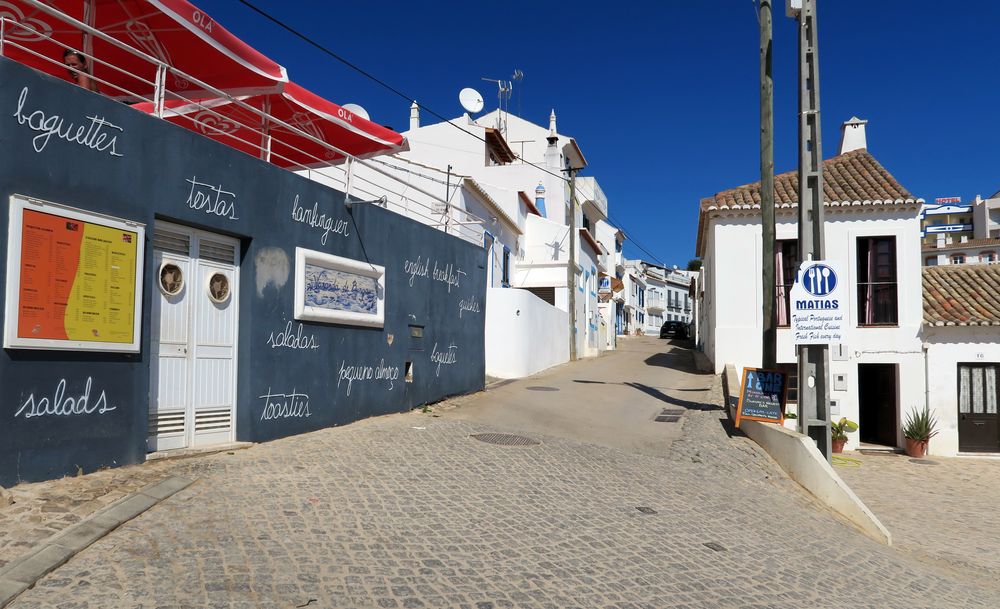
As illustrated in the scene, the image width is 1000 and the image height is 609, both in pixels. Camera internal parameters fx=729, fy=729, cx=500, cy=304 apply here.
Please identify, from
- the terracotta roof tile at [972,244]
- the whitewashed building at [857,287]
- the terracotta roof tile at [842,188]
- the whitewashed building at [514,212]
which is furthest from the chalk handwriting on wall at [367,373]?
the terracotta roof tile at [972,244]

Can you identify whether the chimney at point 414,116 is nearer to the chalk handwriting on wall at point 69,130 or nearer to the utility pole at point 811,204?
the utility pole at point 811,204

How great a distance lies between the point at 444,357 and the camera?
1295 centimetres

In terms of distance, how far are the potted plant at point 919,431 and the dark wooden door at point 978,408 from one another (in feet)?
2.96

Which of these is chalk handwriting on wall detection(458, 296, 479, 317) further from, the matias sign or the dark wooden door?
the dark wooden door

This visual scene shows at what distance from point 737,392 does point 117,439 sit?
11463 mm

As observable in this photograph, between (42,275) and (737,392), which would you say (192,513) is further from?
(737,392)

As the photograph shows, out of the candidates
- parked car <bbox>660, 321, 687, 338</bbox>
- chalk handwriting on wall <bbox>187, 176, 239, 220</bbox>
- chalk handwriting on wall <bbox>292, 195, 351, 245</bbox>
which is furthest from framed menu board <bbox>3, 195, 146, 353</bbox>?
parked car <bbox>660, 321, 687, 338</bbox>

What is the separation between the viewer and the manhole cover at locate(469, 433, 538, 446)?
9625 mm

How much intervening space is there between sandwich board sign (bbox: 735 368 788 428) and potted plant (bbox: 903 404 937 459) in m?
7.40

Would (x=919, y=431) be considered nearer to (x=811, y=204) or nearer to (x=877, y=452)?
(x=877, y=452)

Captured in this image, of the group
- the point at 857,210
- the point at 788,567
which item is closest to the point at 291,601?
the point at 788,567

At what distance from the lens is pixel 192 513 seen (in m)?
5.58

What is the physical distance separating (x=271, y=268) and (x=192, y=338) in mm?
1363

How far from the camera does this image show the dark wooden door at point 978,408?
1742 cm
